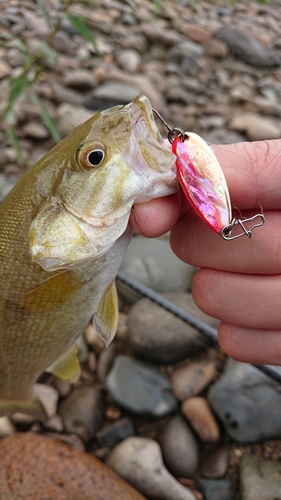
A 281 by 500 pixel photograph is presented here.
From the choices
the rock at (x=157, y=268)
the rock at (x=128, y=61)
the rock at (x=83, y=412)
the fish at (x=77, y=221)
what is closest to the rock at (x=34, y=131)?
the rock at (x=157, y=268)

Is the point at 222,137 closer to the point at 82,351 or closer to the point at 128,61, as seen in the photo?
the point at 128,61

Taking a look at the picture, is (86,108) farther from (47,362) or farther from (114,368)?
(47,362)

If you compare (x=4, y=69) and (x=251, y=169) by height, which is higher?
(x=251, y=169)

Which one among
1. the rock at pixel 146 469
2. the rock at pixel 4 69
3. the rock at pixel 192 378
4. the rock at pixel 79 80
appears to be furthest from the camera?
the rock at pixel 79 80

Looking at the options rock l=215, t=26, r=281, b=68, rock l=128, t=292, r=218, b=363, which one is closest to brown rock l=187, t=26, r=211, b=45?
rock l=215, t=26, r=281, b=68

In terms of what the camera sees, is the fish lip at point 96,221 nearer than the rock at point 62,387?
Yes

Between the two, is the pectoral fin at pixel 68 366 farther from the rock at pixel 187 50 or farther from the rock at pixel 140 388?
the rock at pixel 187 50

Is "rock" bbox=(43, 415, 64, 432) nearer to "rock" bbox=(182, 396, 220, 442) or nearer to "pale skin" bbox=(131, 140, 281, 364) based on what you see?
"rock" bbox=(182, 396, 220, 442)

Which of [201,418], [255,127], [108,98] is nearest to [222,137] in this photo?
[255,127]
